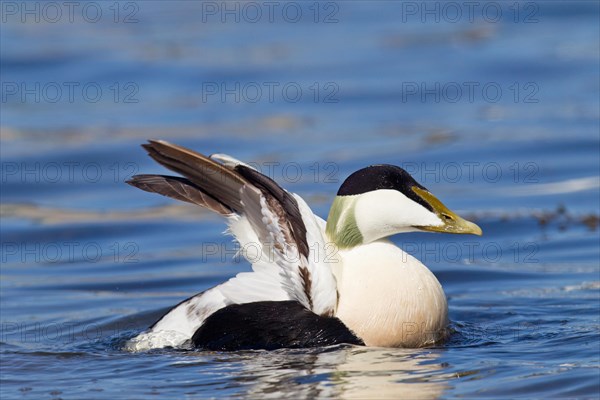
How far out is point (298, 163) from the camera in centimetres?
1452

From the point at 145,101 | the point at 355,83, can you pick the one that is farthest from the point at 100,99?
the point at 355,83

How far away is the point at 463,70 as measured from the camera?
18.2m

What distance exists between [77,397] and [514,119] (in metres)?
10.1

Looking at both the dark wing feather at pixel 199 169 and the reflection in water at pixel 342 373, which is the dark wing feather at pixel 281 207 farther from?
the reflection in water at pixel 342 373

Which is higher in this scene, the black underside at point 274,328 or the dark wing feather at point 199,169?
the dark wing feather at point 199,169

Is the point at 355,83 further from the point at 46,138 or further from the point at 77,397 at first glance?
the point at 77,397

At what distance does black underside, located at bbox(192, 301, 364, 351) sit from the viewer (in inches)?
302

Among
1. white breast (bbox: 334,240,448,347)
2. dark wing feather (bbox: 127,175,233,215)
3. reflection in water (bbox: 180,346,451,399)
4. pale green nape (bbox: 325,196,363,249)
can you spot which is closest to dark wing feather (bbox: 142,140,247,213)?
dark wing feather (bbox: 127,175,233,215)

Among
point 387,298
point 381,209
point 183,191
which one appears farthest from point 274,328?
point 183,191

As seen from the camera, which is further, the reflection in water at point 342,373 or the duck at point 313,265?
the duck at point 313,265

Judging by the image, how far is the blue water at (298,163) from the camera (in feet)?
24.8

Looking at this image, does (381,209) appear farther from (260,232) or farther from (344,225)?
(260,232)

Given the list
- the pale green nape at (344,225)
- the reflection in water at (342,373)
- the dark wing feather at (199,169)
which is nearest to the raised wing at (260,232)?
the dark wing feather at (199,169)

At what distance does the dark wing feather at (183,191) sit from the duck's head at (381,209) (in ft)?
2.43
